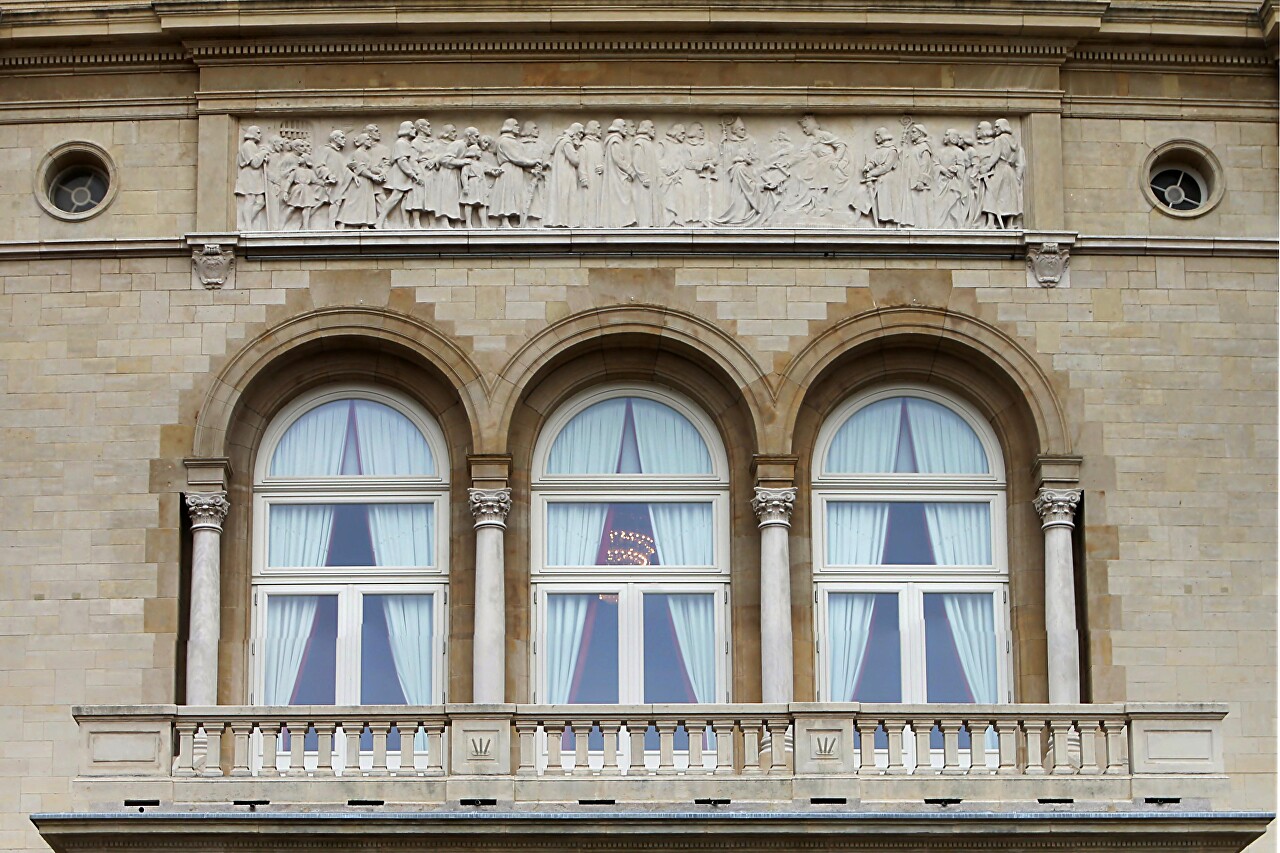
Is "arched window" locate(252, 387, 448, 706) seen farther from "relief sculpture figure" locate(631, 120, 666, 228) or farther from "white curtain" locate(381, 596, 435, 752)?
"relief sculpture figure" locate(631, 120, 666, 228)

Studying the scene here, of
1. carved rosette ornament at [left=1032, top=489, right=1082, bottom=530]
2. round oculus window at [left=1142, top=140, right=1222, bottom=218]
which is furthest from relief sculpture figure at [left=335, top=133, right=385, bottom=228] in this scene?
round oculus window at [left=1142, top=140, right=1222, bottom=218]

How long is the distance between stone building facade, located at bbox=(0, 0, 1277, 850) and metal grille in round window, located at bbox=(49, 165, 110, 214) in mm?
50

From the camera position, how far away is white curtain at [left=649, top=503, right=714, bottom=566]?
2625cm

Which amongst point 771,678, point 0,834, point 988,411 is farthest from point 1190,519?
point 0,834

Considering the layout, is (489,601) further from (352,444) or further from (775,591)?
(775,591)

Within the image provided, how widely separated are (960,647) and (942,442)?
2.06 metres

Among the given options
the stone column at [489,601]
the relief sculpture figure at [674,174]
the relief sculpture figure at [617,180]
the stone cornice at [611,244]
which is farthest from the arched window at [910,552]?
the stone column at [489,601]

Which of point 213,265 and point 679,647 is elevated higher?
point 213,265

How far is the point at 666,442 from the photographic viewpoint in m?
26.7

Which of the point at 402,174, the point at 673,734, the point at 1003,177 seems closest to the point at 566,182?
the point at 402,174

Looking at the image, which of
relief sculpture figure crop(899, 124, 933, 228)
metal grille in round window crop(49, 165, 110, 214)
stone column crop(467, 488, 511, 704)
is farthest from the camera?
metal grille in round window crop(49, 165, 110, 214)

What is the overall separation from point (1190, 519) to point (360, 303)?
806 centimetres

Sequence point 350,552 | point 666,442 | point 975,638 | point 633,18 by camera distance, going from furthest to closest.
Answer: point 666,442, point 633,18, point 350,552, point 975,638

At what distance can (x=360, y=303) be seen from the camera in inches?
1037
